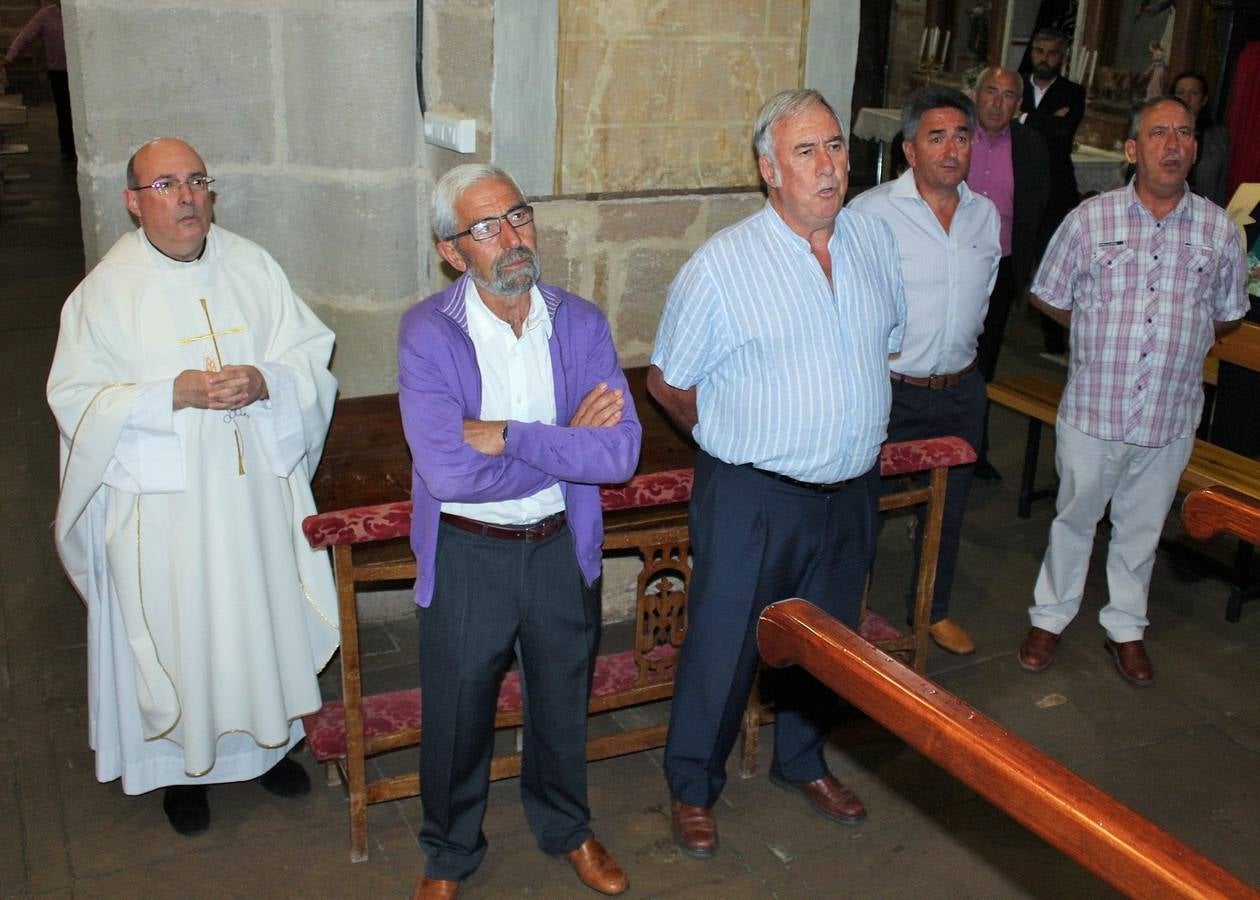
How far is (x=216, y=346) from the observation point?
361cm

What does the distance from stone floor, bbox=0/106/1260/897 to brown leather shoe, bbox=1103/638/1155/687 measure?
5 cm

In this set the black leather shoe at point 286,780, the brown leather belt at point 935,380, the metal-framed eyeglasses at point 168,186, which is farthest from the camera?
the brown leather belt at point 935,380

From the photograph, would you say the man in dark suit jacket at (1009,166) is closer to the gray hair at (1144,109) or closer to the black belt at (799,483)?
the gray hair at (1144,109)

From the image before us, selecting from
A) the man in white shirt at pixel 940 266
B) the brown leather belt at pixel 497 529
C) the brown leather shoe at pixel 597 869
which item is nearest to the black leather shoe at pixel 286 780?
the brown leather shoe at pixel 597 869

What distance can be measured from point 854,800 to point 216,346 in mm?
2159

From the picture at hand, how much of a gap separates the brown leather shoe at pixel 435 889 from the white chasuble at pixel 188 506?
2.13ft

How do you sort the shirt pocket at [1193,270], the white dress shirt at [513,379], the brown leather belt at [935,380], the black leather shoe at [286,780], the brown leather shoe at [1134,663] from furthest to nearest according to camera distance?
the brown leather shoe at [1134,663] < the brown leather belt at [935,380] < the shirt pocket at [1193,270] < the black leather shoe at [286,780] < the white dress shirt at [513,379]

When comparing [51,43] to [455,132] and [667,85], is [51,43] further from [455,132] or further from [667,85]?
[667,85]

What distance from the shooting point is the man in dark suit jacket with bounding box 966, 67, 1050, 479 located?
19.3 ft

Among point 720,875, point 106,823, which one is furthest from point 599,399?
point 106,823

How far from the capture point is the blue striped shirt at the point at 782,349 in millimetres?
3318

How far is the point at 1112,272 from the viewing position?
170 inches

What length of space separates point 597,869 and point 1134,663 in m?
2.20

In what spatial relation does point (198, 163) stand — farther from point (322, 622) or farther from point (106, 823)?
point (106, 823)
